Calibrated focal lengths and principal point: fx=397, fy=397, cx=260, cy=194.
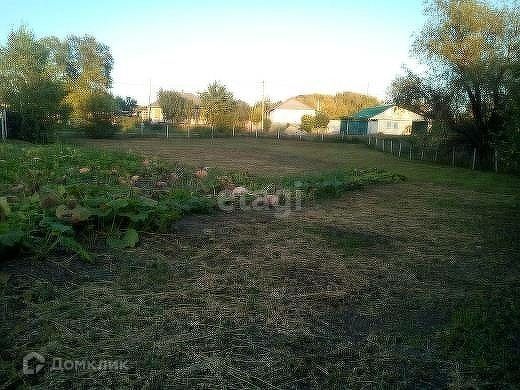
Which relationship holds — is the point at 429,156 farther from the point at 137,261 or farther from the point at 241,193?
the point at 137,261

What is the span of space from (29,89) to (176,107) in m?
33.0

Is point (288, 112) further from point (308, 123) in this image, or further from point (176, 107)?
point (176, 107)

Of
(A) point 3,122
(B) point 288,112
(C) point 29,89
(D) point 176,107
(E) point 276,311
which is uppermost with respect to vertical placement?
(B) point 288,112

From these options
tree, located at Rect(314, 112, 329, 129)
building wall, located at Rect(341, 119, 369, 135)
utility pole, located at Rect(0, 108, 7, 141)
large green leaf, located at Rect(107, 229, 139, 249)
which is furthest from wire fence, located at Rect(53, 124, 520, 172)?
building wall, located at Rect(341, 119, 369, 135)

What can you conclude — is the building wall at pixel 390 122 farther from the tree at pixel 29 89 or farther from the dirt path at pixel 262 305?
the dirt path at pixel 262 305

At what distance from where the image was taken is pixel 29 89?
2252 centimetres

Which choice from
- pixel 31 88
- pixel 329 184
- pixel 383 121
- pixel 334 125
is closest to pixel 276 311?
pixel 329 184

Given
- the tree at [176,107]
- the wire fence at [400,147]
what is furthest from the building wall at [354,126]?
the tree at [176,107]

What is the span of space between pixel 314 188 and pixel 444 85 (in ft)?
50.1

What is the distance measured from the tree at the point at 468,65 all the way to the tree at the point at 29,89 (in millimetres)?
20028

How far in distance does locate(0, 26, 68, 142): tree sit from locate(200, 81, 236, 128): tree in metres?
21.5

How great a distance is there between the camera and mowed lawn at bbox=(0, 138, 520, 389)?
2004 mm

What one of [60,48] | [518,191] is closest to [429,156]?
[518,191]

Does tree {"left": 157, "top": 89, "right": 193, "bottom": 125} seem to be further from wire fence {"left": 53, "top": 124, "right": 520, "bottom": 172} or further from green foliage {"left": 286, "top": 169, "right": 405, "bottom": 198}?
green foliage {"left": 286, "top": 169, "right": 405, "bottom": 198}
